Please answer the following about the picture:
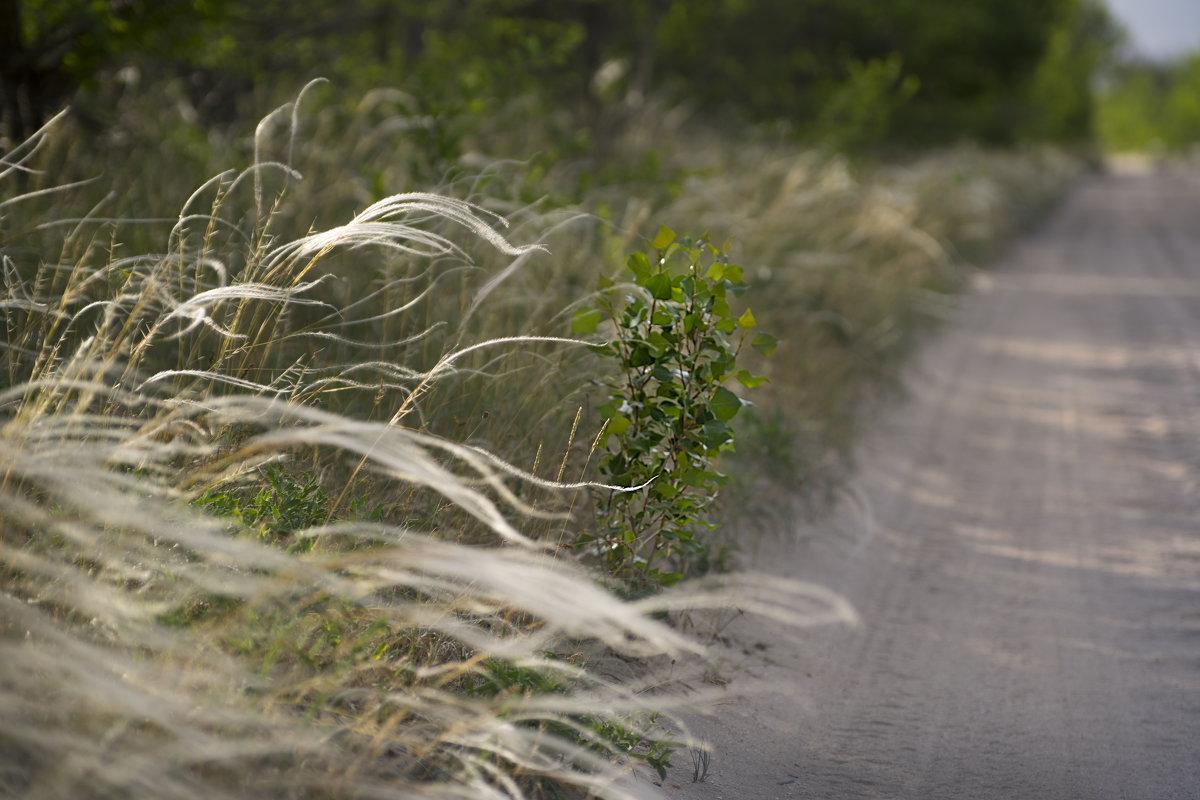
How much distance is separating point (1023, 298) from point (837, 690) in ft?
33.7

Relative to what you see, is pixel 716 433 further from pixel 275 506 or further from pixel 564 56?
pixel 564 56

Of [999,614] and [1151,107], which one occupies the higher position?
[1151,107]

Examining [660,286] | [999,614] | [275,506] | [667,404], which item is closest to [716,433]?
[667,404]

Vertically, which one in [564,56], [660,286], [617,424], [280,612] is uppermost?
[564,56]

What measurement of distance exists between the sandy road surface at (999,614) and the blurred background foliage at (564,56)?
3383 millimetres

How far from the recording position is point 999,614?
4258 mm

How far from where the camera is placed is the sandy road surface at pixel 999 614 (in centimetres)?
317

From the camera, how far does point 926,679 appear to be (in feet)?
12.3

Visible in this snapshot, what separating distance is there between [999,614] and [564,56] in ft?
19.8

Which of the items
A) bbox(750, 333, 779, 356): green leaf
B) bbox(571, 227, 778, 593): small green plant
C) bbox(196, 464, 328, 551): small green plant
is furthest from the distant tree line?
bbox(196, 464, 328, 551): small green plant

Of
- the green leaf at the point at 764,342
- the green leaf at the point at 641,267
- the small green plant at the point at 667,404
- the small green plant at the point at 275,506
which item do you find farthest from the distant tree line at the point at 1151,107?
the small green plant at the point at 275,506

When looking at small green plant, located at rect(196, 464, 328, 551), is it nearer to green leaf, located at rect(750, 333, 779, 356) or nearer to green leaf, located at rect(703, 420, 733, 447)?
green leaf, located at rect(703, 420, 733, 447)

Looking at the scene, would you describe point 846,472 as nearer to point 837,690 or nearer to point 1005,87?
point 837,690

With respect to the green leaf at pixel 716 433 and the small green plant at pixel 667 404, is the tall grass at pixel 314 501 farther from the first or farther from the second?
the green leaf at pixel 716 433
